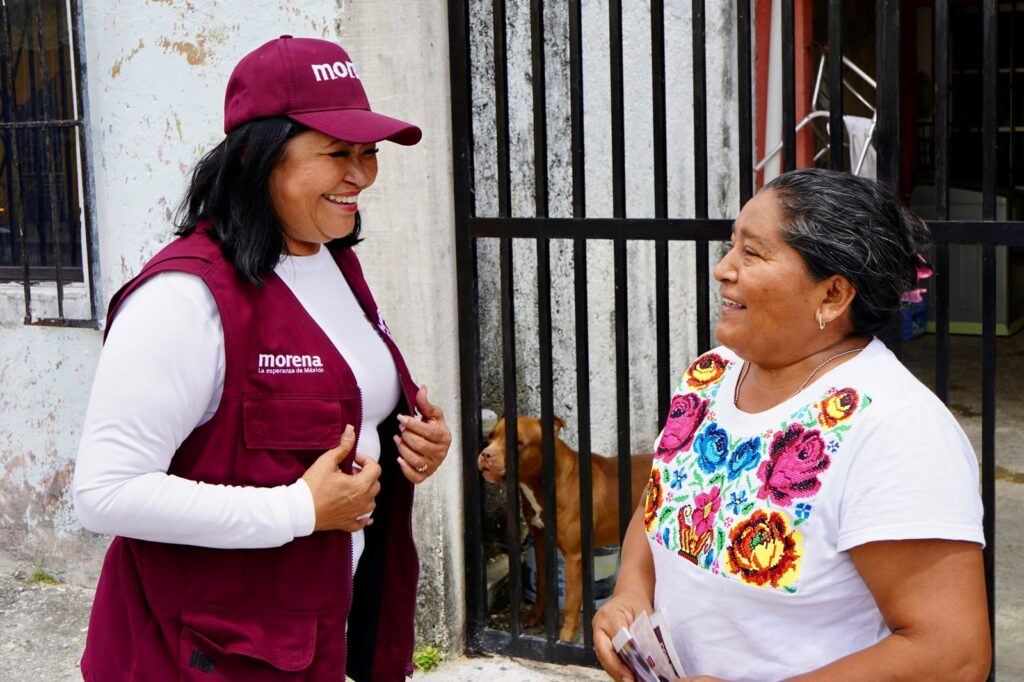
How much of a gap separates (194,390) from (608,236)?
5.44 feet

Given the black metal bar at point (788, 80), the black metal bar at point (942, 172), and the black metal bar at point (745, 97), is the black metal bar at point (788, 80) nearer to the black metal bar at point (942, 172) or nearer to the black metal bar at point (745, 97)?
the black metal bar at point (745, 97)

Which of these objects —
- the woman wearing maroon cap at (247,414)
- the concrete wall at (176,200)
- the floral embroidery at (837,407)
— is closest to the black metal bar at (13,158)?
the concrete wall at (176,200)

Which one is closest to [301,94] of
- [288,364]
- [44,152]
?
[288,364]

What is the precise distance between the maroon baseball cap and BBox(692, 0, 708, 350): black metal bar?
1259 millimetres

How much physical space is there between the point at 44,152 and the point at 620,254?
2407 millimetres

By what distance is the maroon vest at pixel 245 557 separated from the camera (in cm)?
203

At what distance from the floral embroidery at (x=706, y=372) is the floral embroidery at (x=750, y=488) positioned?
7cm

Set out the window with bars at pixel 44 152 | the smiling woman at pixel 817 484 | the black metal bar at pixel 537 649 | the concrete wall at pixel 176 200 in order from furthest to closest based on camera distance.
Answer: the window with bars at pixel 44 152 → the black metal bar at pixel 537 649 → the concrete wall at pixel 176 200 → the smiling woman at pixel 817 484

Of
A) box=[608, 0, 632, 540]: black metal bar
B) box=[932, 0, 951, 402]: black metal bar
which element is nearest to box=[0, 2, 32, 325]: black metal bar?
box=[608, 0, 632, 540]: black metal bar

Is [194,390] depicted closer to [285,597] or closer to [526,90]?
[285,597]

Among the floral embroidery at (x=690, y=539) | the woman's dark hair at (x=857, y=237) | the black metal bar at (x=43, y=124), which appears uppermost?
the black metal bar at (x=43, y=124)

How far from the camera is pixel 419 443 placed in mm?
2340

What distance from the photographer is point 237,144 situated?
6.93 feet

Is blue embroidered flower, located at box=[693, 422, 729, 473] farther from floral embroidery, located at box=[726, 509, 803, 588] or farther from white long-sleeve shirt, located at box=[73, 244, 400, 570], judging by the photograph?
white long-sleeve shirt, located at box=[73, 244, 400, 570]
